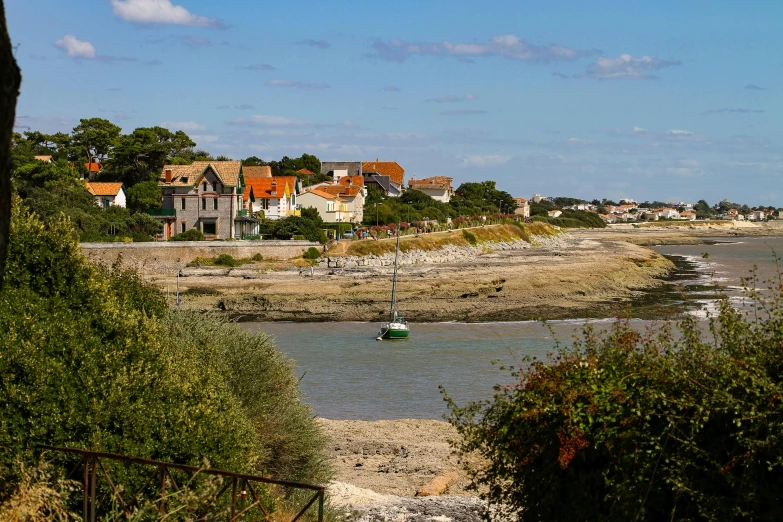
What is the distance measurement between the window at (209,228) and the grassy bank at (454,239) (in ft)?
32.8

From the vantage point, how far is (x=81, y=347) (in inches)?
520

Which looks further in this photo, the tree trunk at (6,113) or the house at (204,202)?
the house at (204,202)

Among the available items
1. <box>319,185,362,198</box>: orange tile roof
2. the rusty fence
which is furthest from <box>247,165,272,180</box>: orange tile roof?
the rusty fence

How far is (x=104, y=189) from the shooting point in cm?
7369

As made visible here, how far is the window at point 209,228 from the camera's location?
229 feet

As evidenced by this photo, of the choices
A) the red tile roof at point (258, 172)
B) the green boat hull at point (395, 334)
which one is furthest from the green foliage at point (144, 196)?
the green boat hull at point (395, 334)

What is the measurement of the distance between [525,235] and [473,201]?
88.4 ft

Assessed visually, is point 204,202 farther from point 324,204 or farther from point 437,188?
point 437,188

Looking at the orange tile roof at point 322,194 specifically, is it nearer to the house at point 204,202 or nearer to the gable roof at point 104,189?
the house at point 204,202

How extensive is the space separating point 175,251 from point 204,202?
9489 mm

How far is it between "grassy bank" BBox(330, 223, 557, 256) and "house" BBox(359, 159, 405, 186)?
22.8m

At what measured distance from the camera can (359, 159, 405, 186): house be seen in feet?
440

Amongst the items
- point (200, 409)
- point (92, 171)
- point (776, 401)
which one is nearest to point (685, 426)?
point (776, 401)

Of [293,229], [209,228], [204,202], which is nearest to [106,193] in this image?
[204,202]
